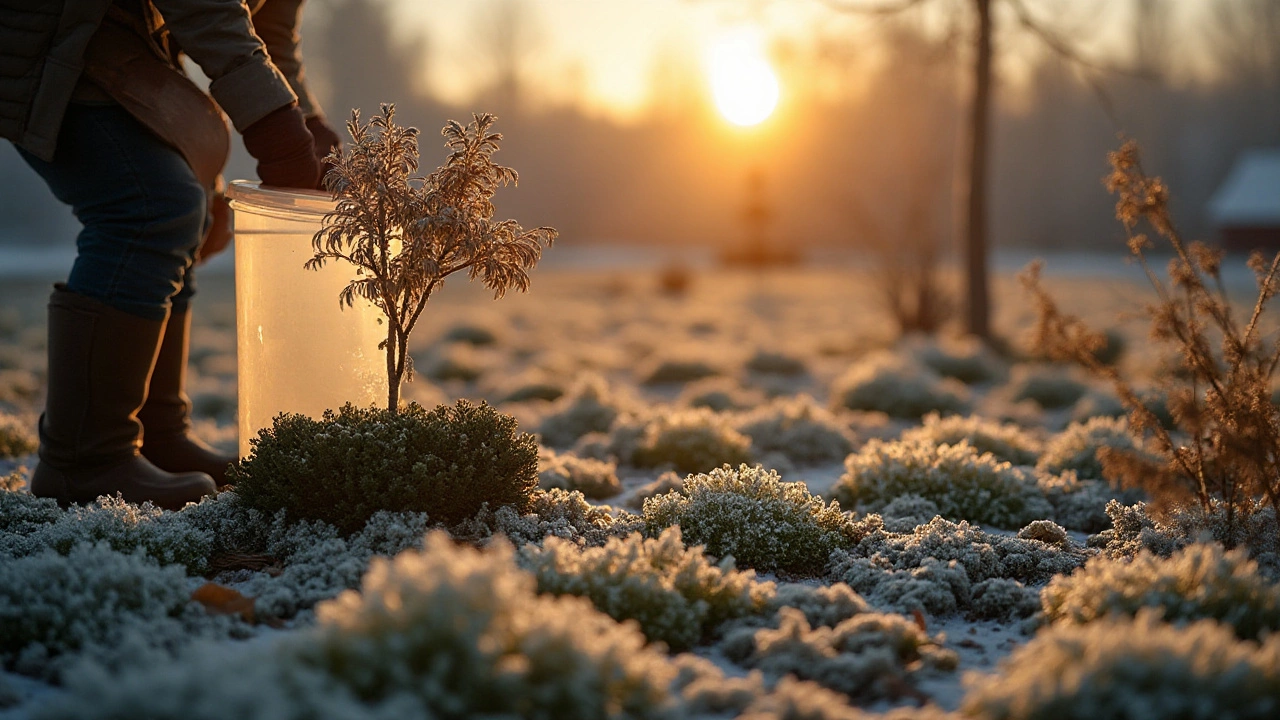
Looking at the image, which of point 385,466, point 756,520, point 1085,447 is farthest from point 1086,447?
point 385,466

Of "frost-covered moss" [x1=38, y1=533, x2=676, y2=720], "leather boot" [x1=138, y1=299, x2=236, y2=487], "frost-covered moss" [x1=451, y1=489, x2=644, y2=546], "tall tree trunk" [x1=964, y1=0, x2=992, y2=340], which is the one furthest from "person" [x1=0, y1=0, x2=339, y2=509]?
"tall tree trunk" [x1=964, y1=0, x2=992, y2=340]

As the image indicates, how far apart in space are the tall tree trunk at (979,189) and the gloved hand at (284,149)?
9.10 m

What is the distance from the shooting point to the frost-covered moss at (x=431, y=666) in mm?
1852

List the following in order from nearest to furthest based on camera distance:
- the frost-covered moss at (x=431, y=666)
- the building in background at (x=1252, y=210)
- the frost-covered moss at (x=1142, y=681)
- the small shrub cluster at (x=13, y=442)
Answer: the frost-covered moss at (x=431, y=666) → the frost-covered moss at (x=1142, y=681) → the small shrub cluster at (x=13, y=442) → the building in background at (x=1252, y=210)

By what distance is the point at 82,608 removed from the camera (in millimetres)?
2621

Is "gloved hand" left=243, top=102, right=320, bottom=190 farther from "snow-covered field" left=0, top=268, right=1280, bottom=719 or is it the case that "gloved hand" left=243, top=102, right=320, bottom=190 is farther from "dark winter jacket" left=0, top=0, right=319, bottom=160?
"snow-covered field" left=0, top=268, right=1280, bottom=719

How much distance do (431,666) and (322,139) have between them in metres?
2.64

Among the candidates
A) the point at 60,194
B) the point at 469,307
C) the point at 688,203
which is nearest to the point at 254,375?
the point at 60,194

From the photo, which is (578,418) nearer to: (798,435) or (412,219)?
(798,435)

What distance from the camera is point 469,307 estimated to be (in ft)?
72.4

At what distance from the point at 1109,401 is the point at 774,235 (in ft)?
178

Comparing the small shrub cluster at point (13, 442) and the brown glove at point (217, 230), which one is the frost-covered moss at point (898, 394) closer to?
A: the brown glove at point (217, 230)

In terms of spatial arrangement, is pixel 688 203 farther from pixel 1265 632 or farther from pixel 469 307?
pixel 1265 632

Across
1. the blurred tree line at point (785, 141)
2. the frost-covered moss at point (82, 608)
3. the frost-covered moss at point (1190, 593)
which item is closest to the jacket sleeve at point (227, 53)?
the frost-covered moss at point (82, 608)
